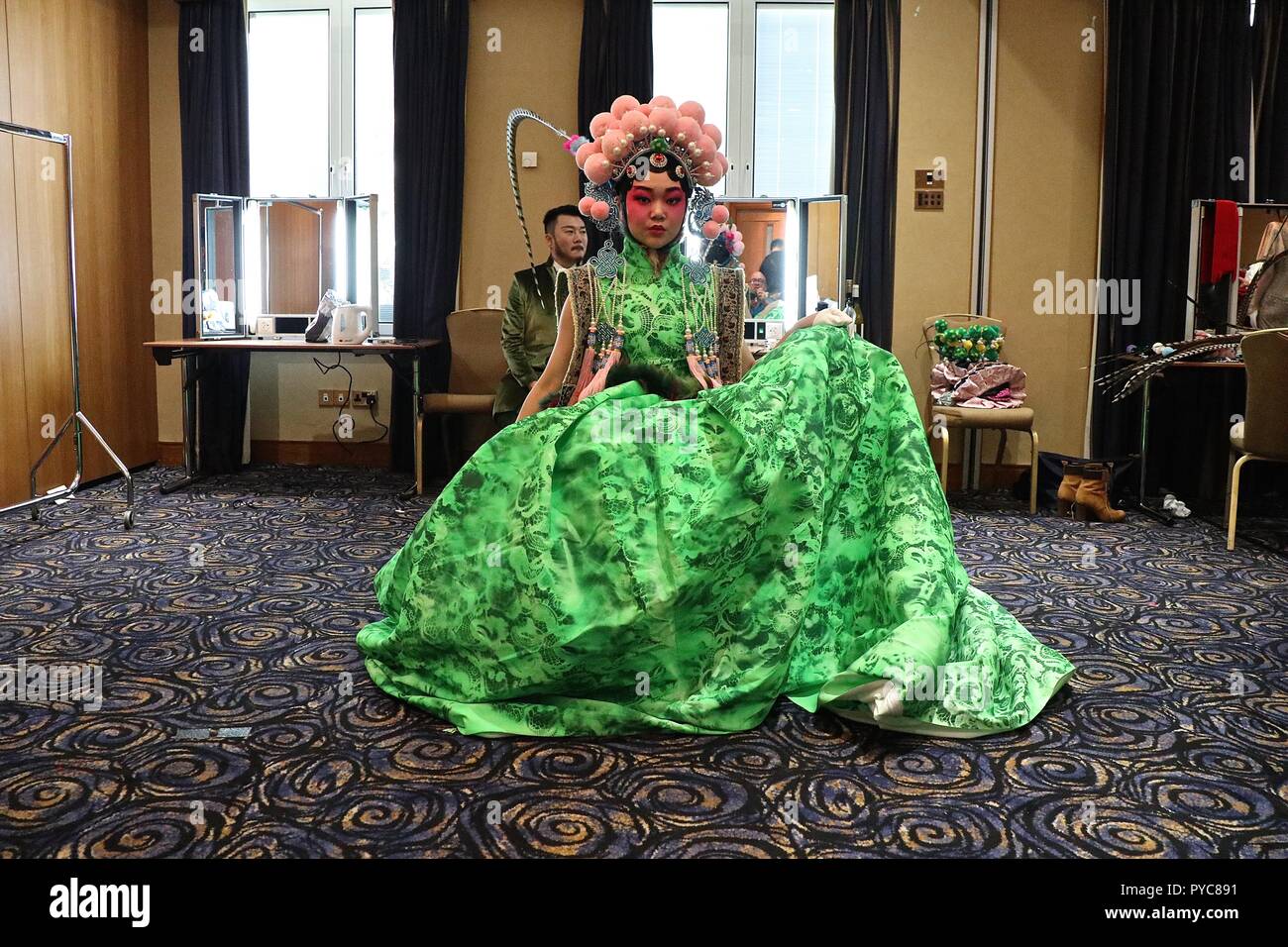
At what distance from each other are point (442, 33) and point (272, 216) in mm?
1383

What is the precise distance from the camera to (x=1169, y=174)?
5.68m

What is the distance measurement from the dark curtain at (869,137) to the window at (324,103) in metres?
2.52

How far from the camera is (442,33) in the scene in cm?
591

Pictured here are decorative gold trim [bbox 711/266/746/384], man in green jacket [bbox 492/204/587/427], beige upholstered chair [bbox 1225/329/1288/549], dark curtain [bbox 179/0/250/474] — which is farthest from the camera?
dark curtain [bbox 179/0/250/474]

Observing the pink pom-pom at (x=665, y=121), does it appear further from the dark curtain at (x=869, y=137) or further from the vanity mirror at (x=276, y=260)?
the vanity mirror at (x=276, y=260)

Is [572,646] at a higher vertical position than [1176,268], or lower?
lower

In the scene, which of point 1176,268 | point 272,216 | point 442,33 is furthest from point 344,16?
point 1176,268

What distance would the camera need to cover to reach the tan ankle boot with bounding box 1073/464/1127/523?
5.05m

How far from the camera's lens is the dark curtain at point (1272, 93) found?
5.61m

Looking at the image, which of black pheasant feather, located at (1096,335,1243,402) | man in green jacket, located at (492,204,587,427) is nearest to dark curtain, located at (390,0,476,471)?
man in green jacket, located at (492,204,587,427)

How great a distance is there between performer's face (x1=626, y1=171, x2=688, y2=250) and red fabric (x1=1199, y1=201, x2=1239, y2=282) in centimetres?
368

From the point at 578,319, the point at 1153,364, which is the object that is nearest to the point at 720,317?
the point at 578,319

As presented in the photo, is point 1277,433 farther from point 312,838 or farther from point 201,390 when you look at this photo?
point 201,390

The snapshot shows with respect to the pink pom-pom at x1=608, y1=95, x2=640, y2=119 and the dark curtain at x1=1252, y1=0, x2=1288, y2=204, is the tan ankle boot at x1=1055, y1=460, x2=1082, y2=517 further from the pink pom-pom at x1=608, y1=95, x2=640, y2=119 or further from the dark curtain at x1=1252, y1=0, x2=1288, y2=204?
the pink pom-pom at x1=608, y1=95, x2=640, y2=119
